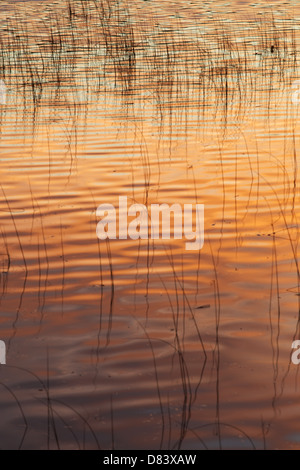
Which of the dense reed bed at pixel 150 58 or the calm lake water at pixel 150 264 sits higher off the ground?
the calm lake water at pixel 150 264

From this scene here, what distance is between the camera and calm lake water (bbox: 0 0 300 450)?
15.5 feet

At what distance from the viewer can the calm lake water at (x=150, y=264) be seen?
4715 millimetres

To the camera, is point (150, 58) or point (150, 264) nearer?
point (150, 264)

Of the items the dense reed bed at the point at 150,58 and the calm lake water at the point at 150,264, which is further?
the dense reed bed at the point at 150,58

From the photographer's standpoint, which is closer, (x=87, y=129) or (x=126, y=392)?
(x=126, y=392)

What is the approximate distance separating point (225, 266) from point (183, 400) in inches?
87.4

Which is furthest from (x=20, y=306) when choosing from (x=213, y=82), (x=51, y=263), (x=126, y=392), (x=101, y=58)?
(x=101, y=58)

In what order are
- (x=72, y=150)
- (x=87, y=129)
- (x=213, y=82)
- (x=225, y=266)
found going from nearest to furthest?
(x=225, y=266) → (x=72, y=150) → (x=87, y=129) → (x=213, y=82)

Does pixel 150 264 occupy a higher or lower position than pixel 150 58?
higher

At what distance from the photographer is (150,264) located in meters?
6.99

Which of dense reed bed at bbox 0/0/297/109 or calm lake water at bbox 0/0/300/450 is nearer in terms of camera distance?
calm lake water at bbox 0/0/300/450

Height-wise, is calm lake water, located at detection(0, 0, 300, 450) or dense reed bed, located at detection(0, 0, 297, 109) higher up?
calm lake water, located at detection(0, 0, 300, 450)
